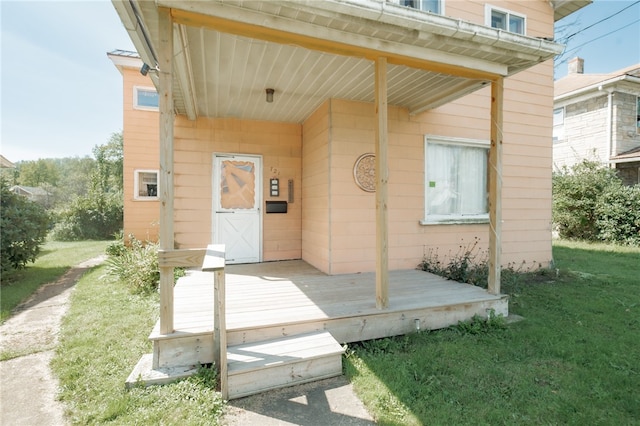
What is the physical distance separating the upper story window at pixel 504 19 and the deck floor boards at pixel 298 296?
5037mm

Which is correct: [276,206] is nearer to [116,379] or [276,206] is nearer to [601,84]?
[116,379]

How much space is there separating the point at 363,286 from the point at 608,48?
1651cm

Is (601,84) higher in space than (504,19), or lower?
higher

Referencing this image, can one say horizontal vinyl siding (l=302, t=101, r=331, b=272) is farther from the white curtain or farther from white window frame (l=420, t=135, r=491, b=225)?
the white curtain

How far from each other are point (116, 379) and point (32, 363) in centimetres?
110

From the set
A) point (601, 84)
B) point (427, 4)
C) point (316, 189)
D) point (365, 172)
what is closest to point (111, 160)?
point (316, 189)

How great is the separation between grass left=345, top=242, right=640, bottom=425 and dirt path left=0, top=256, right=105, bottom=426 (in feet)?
7.28

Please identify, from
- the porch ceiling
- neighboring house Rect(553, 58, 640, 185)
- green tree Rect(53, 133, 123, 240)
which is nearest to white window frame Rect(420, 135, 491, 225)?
the porch ceiling

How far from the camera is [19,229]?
5590mm

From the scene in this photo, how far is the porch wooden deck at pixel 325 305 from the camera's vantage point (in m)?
2.72

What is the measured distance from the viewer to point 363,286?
13.0 ft

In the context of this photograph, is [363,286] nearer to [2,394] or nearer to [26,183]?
[2,394]

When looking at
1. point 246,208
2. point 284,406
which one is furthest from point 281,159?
point 284,406

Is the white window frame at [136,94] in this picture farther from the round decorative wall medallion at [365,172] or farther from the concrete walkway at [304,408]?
the concrete walkway at [304,408]
